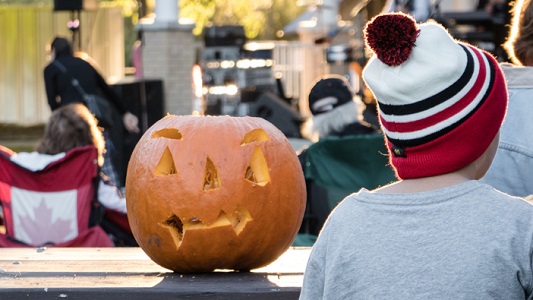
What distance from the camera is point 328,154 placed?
18.0 feet

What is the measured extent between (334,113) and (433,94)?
4.14 metres

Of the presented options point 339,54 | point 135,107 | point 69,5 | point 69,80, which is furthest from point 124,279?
point 339,54

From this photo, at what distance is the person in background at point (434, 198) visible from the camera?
1.87 m

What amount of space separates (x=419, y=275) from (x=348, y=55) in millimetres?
16158

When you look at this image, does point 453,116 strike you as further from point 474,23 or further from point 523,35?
point 474,23

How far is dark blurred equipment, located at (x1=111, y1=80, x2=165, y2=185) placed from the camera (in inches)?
454

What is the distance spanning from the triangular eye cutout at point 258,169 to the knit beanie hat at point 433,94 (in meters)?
1.21

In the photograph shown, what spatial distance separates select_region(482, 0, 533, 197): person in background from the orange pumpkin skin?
67 cm

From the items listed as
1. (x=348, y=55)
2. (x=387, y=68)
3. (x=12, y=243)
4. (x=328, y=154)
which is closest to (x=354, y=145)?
(x=328, y=154)

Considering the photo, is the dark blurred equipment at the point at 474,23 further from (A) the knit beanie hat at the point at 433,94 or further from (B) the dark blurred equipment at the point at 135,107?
(A) the knit beanie hat at the point at 433,94

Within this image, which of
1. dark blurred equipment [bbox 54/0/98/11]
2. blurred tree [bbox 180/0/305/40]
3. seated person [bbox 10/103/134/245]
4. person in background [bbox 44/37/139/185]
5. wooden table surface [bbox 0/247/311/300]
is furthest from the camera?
blurred tree [bbox 180/0/305/40]

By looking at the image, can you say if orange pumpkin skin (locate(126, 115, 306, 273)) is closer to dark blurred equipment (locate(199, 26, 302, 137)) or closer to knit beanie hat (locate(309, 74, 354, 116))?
knit beanie hat (locate(309, 74, 354, 116))

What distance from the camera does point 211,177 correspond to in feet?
10.3

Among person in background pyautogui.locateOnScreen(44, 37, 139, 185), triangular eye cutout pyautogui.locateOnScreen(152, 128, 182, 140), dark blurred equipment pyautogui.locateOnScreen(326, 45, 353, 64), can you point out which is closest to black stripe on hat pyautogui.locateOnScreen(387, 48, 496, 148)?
triangular eye cutout pyautogui.locateOnScreen(152, 128, 182, 140)
